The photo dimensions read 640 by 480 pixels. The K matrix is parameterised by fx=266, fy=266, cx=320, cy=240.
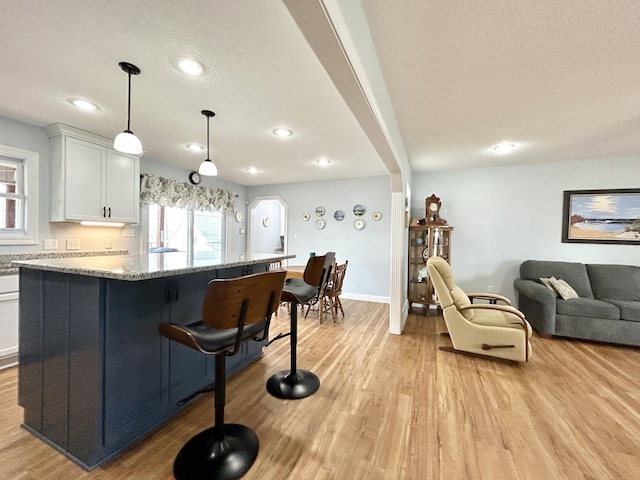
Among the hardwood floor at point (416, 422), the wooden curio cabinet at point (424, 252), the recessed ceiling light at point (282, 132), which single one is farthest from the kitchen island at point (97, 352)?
the wooden curio cabinet at point (424, 252)

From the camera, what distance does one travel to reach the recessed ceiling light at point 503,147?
3.29 meters

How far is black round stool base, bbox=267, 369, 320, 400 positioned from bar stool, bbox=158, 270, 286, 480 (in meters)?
0.51

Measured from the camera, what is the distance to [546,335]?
131 inches

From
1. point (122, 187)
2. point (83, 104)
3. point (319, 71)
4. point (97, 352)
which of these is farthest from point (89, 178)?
point (319, 71)

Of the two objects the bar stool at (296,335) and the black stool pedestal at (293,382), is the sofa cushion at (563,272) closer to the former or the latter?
the bar stool at (296,335)

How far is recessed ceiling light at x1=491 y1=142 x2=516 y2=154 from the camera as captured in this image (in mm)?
3289

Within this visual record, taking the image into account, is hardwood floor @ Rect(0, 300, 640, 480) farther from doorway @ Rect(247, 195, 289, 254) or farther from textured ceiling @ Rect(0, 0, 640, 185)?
doorway @ Rect(247, 195, 289, 254)

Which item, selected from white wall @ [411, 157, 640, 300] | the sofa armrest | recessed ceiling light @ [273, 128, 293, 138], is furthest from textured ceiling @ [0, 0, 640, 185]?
the sofa armrest

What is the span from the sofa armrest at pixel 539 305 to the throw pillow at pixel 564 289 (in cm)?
13

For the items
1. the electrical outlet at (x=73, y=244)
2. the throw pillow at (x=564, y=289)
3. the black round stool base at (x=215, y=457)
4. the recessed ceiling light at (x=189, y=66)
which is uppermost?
the recessed ceiling light at (x=189, y=66)

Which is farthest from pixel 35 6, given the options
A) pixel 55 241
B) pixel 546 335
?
pixel 546 335

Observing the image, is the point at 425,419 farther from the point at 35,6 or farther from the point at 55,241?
the point at 55,241

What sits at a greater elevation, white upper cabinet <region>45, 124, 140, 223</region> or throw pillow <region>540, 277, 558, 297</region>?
white upper cabinet <region>45, 124, 140, 223</region>

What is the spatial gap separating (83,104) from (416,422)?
3767 mm
